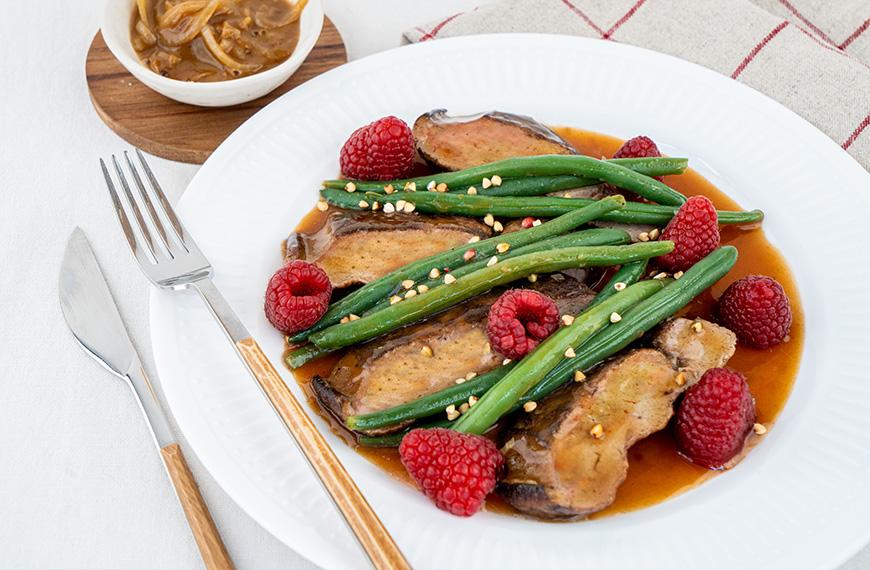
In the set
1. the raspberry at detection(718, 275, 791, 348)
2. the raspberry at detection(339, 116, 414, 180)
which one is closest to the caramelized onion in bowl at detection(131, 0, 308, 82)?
the raspberry at detection(339, 116, 414, 180)

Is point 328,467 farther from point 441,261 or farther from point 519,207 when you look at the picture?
point 519,207

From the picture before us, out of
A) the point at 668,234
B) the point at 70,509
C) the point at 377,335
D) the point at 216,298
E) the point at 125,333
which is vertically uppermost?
the point at 668,234

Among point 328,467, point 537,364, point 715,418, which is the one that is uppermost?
point 715,418

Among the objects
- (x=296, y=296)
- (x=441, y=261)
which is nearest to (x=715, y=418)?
(x=441, y=261)

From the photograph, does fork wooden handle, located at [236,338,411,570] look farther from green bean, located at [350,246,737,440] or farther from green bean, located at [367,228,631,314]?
green bean, located at [367,228,631,314]

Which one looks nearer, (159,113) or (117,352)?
(117,352)

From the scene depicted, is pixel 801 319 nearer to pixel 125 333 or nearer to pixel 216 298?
pixel 216 298

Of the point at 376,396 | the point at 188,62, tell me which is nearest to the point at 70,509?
the point at 376,396

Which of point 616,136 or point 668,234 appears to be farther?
point 616,136
